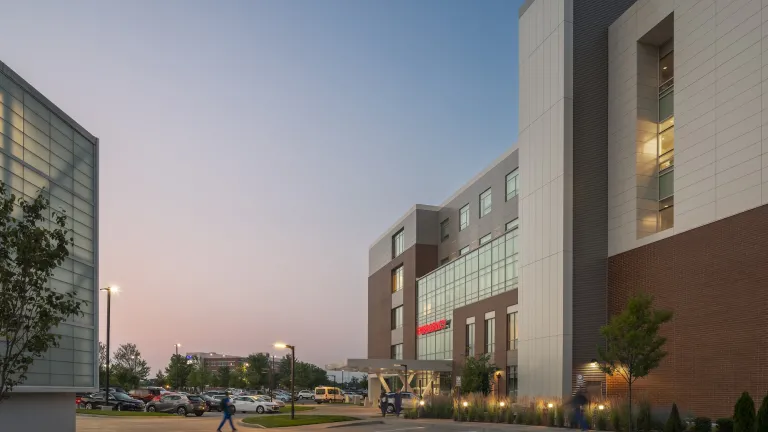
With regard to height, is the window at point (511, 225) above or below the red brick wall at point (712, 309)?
above

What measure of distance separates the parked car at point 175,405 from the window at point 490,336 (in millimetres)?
21014

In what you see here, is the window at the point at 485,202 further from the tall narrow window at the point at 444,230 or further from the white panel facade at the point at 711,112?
the white panel facade at the point at 711,112

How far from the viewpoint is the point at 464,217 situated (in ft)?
222

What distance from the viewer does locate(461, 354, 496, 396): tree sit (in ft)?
161

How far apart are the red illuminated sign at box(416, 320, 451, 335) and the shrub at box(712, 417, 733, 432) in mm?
38115

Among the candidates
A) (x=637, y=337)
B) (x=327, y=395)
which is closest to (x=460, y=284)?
(x=637, y=337)

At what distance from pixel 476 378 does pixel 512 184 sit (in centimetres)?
1441

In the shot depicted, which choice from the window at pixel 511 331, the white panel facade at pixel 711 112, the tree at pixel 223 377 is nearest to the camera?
the white panel facade at pixel 711 112

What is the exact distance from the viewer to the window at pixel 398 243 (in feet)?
267

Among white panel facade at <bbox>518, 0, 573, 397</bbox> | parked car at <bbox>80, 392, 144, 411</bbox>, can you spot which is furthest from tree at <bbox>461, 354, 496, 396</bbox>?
parked car at <bbox>80, 392, 144, 411</bbox>

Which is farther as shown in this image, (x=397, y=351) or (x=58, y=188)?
(x=397, y=351)

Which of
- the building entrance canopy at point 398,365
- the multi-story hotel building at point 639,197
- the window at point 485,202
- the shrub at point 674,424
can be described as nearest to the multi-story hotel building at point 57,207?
the shrub at point 674,424

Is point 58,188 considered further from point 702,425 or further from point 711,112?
point 711,112

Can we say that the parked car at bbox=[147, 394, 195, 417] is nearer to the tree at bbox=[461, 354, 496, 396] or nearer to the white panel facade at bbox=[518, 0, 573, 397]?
the tree at bbox=[461, 354, 496, 396]
